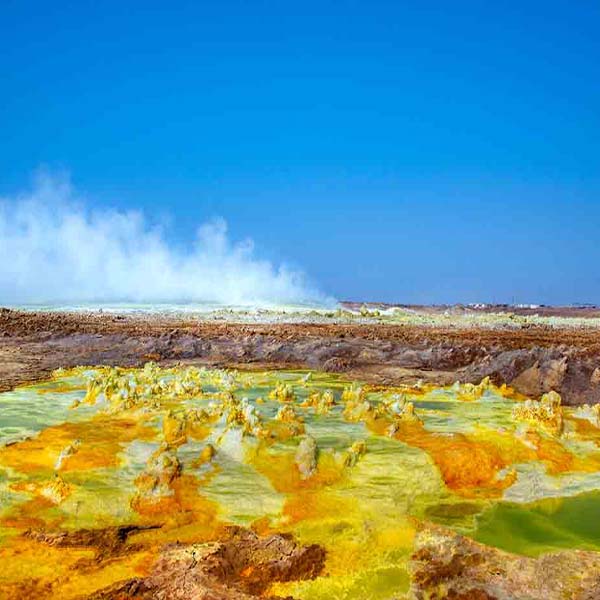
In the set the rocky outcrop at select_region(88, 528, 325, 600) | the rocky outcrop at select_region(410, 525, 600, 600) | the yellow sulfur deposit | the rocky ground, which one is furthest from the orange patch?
the rocky ground

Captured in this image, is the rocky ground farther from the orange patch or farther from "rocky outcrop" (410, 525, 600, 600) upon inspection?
"rocky outcrop" (410, 525, 600, 600)

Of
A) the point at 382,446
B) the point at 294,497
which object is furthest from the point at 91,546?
the point at 382,446

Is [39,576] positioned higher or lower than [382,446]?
lower

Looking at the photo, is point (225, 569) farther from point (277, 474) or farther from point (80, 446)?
point (80, 446)

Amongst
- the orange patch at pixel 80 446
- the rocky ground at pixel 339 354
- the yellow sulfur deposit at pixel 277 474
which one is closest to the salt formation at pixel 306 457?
the yellow sulfur deposit at pixel 277 474

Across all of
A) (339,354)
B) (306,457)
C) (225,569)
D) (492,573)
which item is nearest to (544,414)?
(306,457)

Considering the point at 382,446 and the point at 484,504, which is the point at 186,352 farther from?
the point at 484,504
